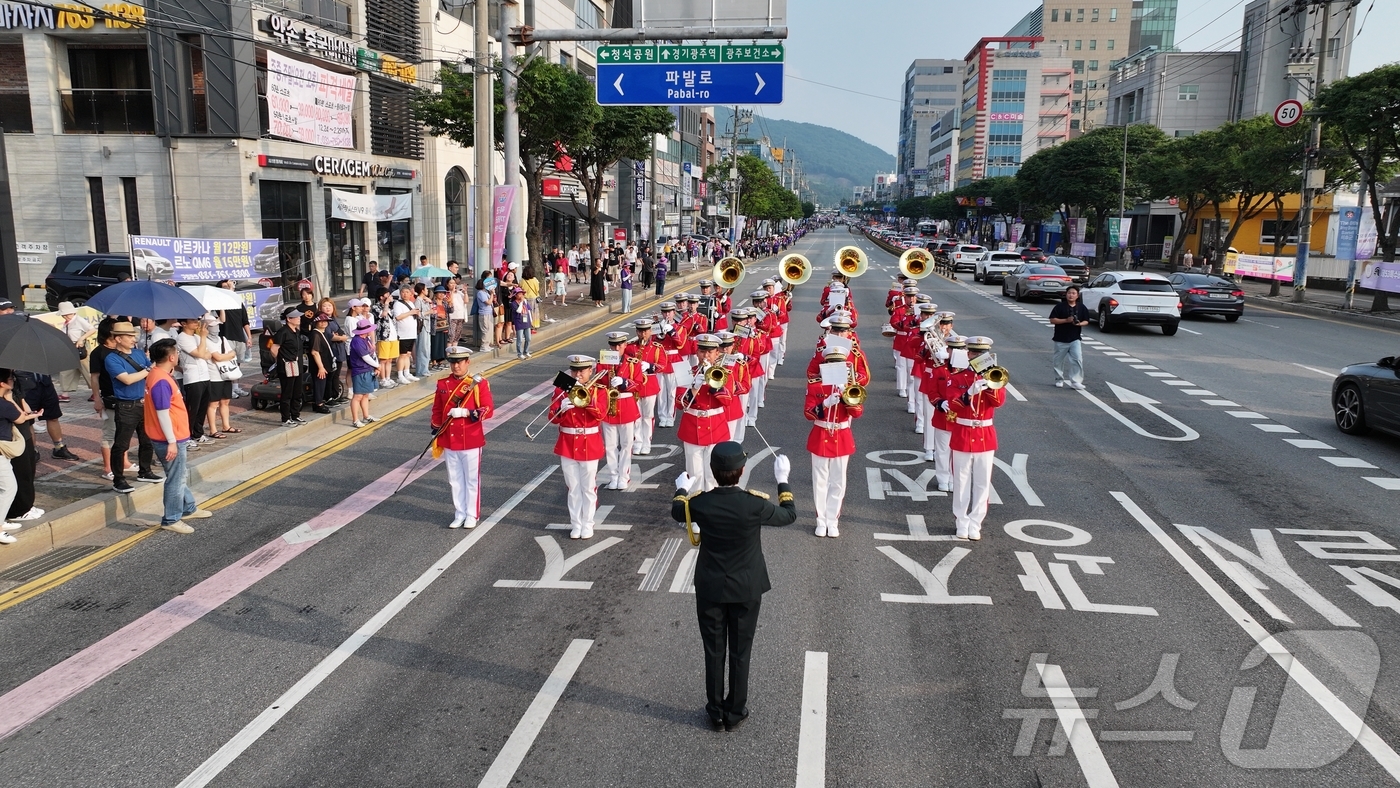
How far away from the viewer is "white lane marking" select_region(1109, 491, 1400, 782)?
17.8 ft

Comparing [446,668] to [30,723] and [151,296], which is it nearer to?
[30,723]

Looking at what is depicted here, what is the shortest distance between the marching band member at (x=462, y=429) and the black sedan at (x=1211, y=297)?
2409cm

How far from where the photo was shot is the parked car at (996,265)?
43.3 metres

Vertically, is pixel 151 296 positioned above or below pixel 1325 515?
above

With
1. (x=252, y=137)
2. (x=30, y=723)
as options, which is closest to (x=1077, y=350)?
(x=30, y=723)

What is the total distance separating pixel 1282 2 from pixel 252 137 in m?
76.5

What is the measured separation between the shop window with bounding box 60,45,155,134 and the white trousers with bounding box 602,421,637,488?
2182 cm

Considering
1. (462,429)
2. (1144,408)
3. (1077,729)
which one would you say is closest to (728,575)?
(1077,729)

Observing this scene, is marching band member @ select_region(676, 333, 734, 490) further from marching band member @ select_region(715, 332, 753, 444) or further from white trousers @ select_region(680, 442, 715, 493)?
marching band member @ select_region(715, 332, 753, 444)

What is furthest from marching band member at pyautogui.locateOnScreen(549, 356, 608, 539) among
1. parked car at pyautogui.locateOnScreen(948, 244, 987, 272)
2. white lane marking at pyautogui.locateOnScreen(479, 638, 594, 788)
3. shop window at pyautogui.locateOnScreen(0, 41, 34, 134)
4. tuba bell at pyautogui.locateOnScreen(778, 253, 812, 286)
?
parked car at pyautogui.locateOnScreen(948, 244, 987, 272)

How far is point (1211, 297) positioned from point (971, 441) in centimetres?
2235

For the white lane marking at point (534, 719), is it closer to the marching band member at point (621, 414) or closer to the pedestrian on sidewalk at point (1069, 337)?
the marching band member at point (621, 414)

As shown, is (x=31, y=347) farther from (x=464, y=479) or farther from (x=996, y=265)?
(x=996, y=265)

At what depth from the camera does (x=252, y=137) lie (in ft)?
84.7
